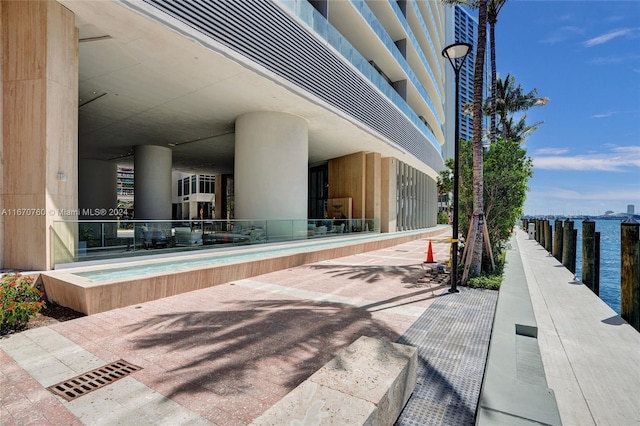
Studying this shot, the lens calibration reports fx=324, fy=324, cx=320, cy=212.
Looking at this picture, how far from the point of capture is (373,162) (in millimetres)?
25938

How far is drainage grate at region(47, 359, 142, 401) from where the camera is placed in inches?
140

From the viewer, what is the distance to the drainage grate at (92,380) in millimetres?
3559

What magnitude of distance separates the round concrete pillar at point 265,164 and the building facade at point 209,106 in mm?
71

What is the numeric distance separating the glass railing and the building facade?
194 mm

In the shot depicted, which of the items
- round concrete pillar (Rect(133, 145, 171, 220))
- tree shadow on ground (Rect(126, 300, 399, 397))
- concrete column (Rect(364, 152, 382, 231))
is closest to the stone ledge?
tree shadow on ground (Rect(126, 300, 399, 397))

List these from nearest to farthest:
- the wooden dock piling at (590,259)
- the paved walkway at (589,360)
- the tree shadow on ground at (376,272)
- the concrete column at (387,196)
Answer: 1. the paved walkway at (589,360)
2. the tree shadow on ground at (376,272)
3. the wooden dock piling at (590,259)
4. the concrete column at (387,196)

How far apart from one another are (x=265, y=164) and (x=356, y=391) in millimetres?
14517

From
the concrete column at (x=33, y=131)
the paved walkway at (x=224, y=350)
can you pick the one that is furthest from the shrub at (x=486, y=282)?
the concrete column at (x=33, y=131)

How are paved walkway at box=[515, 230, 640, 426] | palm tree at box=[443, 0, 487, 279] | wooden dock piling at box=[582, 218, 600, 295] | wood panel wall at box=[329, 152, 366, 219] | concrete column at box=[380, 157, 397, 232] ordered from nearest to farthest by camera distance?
paved walkway at box=[515, 230, 640, 426]
palm tree at box=[443, 0, 487, 279]
wooden dock piling at box=[582, 218, 600, 295]
wood panel wall at box=[329, 152, 366, 219]
concrete column at box=[380, 157, 397, 232]

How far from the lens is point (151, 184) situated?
75.8 feet

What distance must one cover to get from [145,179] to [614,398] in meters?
25.3

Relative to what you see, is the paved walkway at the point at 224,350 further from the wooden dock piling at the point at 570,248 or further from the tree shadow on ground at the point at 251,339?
the wooden dock piling at the point at 570,248

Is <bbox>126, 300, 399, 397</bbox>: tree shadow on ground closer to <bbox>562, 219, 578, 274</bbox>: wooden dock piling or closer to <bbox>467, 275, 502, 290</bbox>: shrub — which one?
<bbox>467, 275, 502, 290</bbox>: shrub

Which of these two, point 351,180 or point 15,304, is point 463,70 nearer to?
point 351,180
